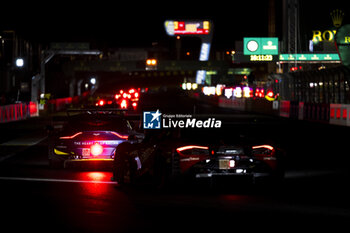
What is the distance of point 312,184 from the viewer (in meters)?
12.5

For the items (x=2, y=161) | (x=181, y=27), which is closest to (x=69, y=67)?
→ (x=181, y=27)

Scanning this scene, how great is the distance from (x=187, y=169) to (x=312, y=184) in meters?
2.89

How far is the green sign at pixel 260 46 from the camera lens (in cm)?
6297

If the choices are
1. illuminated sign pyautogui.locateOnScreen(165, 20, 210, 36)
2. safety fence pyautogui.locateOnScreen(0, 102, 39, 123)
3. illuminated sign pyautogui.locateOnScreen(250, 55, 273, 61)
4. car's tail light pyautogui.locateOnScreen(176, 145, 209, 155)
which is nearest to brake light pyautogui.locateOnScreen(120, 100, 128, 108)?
safety fence pyautogui.locateOnScreen(0, 102, 39, 123)

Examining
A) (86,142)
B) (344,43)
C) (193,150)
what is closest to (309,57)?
(344,43)

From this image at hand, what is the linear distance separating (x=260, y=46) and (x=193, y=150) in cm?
5414

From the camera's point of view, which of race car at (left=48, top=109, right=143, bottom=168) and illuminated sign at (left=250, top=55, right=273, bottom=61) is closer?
race car at (left=48, top=109, right=143, bottom=168)

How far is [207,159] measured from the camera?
10.8m

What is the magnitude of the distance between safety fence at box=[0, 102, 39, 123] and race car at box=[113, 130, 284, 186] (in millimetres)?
30136

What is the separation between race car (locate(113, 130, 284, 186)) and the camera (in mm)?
10703

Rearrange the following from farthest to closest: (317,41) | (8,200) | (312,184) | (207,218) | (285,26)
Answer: (317,41), (285,26), (312,184), (8,200), (207,218)

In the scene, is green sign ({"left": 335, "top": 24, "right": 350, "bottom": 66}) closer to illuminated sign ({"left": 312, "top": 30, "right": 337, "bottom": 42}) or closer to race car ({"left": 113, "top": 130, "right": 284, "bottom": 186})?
illuminated sign ({"left": 312, "top": 30, "right": 337, "bottom": 42})

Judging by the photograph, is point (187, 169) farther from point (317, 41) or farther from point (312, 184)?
point (317, 41)

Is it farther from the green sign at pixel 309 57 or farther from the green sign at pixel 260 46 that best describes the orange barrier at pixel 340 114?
the green sign at pixel 260 46
